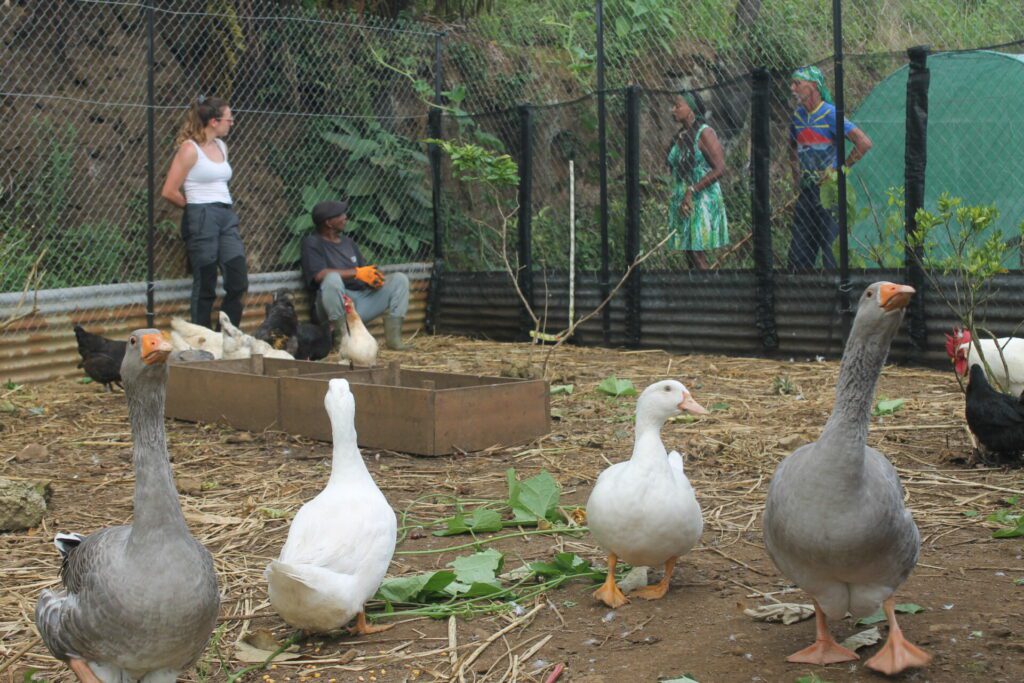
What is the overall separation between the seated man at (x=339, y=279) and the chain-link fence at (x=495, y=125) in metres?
0.46

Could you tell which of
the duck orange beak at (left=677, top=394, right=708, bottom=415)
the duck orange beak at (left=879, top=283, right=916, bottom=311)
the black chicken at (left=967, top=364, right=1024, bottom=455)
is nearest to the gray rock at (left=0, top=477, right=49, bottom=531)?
the duck orange beak at (left=677, top=394, right=708, bottom=415)

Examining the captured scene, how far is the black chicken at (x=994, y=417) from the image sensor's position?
5512 millimetres

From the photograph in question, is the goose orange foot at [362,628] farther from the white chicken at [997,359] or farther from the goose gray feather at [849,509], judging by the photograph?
the white chicken at [997,359]

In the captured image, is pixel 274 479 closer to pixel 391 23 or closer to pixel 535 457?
pixel 535 457

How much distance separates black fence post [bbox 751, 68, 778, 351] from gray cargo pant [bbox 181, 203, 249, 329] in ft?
15.4

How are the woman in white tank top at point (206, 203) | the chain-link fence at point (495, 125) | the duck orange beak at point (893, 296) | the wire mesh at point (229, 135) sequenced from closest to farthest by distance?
the duck orange beak at point (893, 296) → the chain-link fence at point (495, 125) → the woman in white tank top at point (206, 203) → the wire mesh at point (229, 135)

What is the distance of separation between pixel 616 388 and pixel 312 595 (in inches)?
189

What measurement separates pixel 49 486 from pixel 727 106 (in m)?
6.79

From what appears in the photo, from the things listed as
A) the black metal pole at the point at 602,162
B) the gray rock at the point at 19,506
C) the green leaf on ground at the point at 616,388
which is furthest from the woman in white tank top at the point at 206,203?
the gray rock at the point at 19,506

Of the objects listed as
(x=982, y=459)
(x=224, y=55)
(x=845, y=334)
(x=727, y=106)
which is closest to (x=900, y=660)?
(x=982, y=459)

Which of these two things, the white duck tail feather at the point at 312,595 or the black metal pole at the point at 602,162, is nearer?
the white duck tail feather at the point at 312,595

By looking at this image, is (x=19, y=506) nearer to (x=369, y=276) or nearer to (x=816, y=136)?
(x=369, y=276)

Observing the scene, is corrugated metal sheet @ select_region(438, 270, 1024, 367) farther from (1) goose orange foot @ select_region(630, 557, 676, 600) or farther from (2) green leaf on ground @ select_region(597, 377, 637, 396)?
(1) goose orange foot @ select_region(630, 557, 676, 600)

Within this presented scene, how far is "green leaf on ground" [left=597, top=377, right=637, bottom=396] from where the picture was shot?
323 inches
